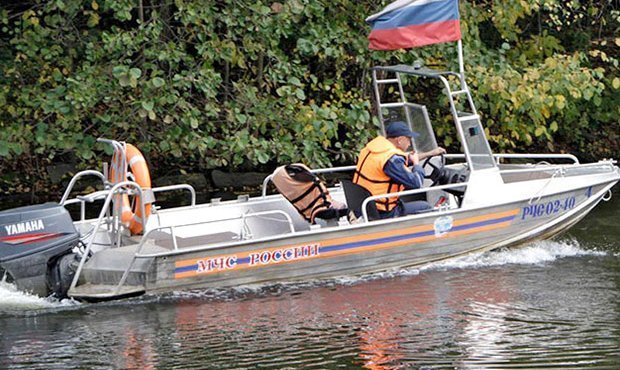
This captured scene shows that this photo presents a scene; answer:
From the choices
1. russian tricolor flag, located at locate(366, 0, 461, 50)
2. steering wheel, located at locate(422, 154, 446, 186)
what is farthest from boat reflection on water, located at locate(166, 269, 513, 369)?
russian tricolor flag, located at locate(366, 0, 461, 50)

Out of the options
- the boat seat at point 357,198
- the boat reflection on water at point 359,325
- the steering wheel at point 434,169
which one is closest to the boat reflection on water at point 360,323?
the boat reflection on water at point 359,325

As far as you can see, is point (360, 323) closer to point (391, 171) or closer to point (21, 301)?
point (391, 171)

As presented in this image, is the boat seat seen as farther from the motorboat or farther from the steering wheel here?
the steering wheel

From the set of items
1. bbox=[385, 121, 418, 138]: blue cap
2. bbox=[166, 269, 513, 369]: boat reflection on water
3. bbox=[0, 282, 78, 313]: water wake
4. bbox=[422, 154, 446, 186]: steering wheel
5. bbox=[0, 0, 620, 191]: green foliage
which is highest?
bbox=[0, 0, 620, 191]: green foliage

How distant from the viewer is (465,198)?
12.8 meters

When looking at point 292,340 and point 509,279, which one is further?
point 509,279

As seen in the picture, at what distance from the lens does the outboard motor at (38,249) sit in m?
11.1

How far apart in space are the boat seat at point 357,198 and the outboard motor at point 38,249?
2.75 m

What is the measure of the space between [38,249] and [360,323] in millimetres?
3025

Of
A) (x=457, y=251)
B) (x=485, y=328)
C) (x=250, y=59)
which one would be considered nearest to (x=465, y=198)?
(x=457, y=251)

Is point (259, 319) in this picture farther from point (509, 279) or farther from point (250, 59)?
point (250, 59)

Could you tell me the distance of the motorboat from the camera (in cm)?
1138

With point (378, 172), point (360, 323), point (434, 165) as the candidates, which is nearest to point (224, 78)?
point (434, 165)

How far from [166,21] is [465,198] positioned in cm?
585
